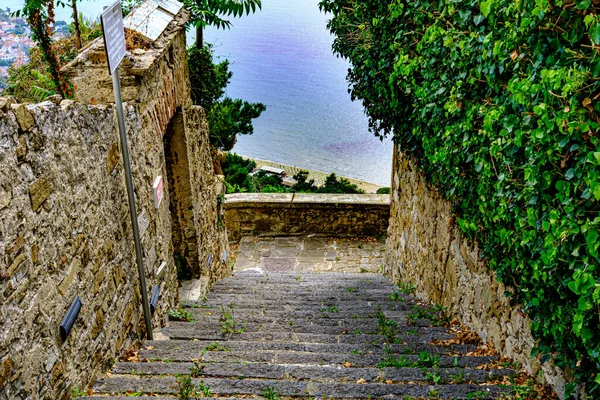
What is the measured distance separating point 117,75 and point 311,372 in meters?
2.17

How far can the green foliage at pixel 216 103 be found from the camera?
28.7ft

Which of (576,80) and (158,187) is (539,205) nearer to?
(576,80)

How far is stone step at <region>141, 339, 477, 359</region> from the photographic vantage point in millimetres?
3818

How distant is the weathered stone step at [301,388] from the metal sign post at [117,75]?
2.89ft

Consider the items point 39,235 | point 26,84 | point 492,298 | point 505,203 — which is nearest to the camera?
point 39,235

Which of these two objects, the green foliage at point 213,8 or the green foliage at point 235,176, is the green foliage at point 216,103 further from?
the green foliage at point 213,8

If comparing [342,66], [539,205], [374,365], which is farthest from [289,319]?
[342,66]

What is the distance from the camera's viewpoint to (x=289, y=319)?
492 centimetres

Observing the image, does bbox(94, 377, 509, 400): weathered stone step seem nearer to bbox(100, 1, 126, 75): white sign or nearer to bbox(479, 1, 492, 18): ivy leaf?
bbox(100, 1, 126, 75): white sign

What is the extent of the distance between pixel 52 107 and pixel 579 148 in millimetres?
2427

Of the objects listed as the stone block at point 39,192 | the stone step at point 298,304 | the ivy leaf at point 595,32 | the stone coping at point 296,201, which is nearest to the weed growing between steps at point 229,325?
the stone step at point 298,304

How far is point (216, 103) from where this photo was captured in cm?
1141

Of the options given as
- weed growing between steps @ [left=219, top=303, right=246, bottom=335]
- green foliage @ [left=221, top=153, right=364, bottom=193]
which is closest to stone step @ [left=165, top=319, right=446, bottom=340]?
weed growing between steps @ [left=219, top=303, right=246, bottom=335]

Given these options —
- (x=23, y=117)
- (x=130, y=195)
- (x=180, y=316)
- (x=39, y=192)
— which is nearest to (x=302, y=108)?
(x=180, y=316)
